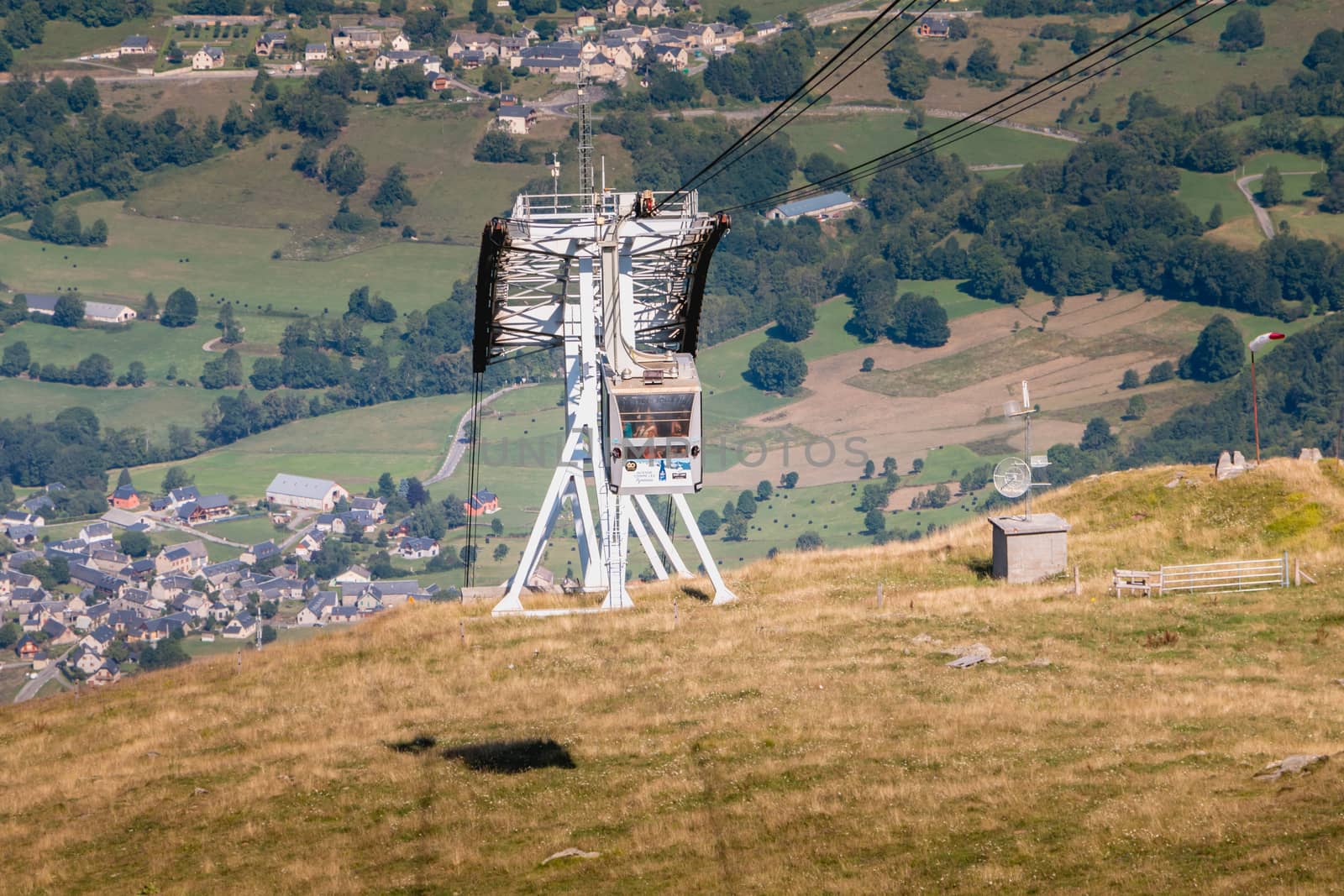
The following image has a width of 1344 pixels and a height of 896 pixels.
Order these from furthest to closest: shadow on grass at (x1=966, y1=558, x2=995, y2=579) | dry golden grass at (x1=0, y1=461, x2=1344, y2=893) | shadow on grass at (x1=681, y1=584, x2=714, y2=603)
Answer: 1. shadow on grass at (x1=966, y1=558, x2=995, y2=579)
2. shadow on grass at (x1=681, y1=584, x2=714, y2=603)
3. dry golden grass at (x1=0, y1=461, x2=1344, y2=893)

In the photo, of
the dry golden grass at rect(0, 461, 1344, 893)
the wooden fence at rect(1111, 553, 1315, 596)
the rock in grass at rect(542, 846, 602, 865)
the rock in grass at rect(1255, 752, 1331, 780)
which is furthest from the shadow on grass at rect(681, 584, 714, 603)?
the rock in grass at rect(1255, 752, 1331, 780)

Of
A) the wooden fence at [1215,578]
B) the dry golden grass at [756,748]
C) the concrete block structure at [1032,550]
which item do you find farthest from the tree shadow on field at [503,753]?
the concrete block structure at [1032,550]

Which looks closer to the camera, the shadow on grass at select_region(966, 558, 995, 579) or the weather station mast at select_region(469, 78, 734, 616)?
the weather station mast at select_region(469, 78, 734, 616)

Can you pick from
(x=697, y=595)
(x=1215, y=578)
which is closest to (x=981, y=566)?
(x=1215, y=578)

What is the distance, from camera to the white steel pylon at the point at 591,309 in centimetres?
6347

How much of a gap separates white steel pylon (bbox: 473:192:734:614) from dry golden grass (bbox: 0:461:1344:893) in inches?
124

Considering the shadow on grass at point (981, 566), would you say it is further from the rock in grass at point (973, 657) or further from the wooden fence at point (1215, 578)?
the rock in grass at point (973, 657)

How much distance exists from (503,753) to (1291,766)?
17.3 metres

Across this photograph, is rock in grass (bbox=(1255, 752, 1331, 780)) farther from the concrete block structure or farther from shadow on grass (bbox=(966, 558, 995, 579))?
shadow on grass (bbox=(966, 558, 995, 579))

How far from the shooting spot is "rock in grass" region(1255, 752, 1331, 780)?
36188 mm

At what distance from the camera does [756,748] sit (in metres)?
42.9

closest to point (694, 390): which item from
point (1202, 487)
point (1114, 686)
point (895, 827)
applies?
point (1114, 686)

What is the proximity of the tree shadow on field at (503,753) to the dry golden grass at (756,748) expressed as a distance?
37 centimetres

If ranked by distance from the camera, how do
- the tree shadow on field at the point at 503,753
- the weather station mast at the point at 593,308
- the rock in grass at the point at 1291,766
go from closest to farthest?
the rock in grass at the point at 1291,766 → the tree shadow on field at the point at 503,753 → the weather station mast at the point at 593,308
